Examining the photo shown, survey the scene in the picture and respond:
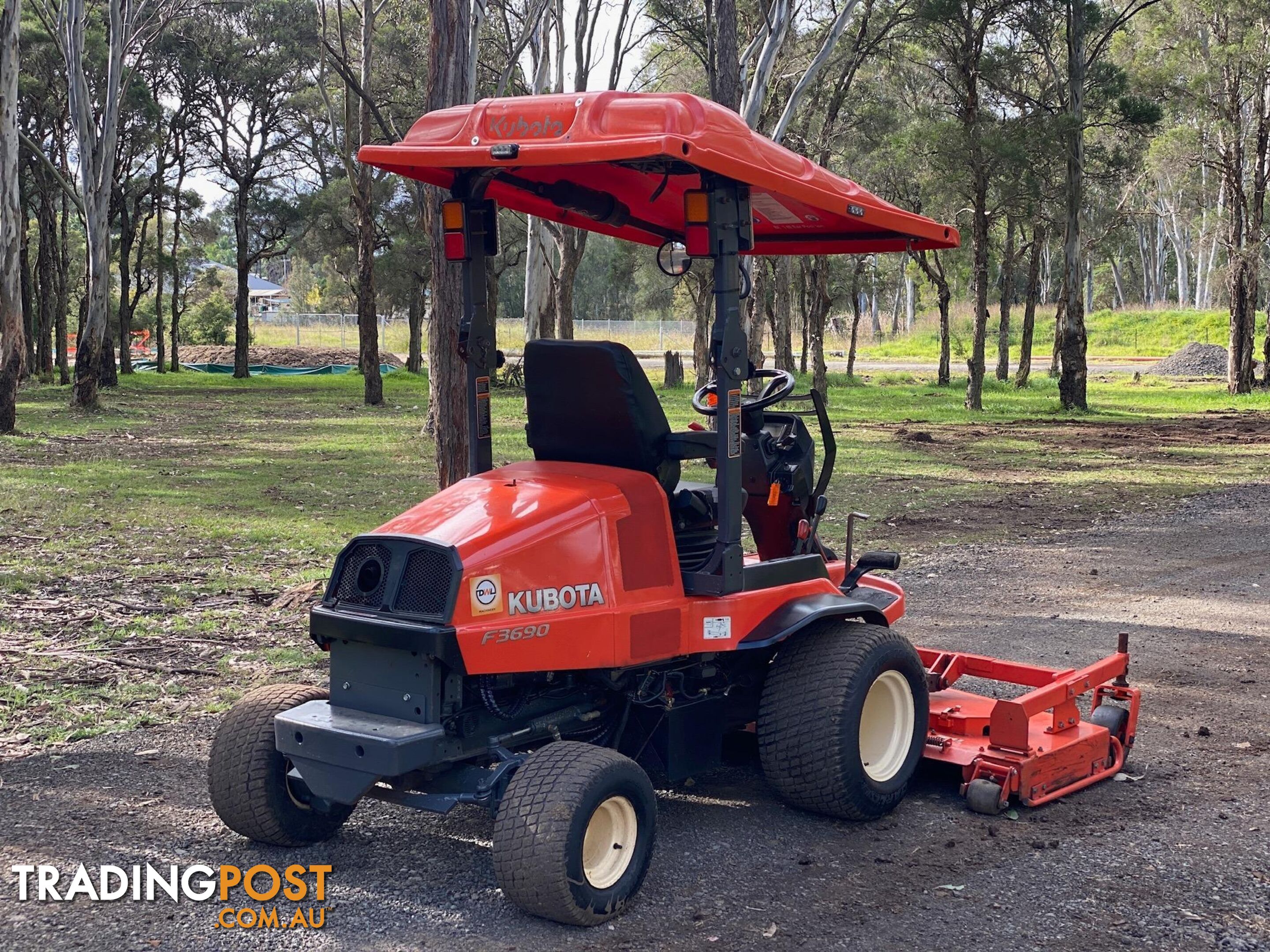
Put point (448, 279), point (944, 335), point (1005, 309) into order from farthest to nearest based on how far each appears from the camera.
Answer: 1. point (1005, 309)
2. point (944, 335)
3. point (448, 279)

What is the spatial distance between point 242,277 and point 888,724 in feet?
135

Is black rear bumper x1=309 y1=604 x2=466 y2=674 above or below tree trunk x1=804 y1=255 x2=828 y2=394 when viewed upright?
below

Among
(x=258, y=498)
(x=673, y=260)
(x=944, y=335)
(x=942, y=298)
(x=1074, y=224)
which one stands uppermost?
(x=1074, y=224)

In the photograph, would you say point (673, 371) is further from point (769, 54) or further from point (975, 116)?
point (769, 54)

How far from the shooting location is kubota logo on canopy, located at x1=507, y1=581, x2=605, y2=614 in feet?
14.7

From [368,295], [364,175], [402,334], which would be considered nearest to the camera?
[364,175]

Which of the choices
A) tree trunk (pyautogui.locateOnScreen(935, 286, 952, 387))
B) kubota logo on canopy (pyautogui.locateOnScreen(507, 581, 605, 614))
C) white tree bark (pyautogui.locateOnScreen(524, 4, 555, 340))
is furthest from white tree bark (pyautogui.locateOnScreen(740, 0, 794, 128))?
tree trunk (pyautogui.locateOnScreen(935, 286, 952, 387))

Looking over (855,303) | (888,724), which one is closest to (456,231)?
(888,724)

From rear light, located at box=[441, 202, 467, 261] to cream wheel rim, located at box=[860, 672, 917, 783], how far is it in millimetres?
2510

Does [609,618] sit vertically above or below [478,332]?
below

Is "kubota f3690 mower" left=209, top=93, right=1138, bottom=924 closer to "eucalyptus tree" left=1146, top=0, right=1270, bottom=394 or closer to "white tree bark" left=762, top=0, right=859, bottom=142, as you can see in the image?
"white tree bark" left=762, top=0, right=859, bottom=142

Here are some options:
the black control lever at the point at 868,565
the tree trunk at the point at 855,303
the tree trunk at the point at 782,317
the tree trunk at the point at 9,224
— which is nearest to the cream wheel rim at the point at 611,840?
the black control lever at the point at 868,565

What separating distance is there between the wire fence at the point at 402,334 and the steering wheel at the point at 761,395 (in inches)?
1861

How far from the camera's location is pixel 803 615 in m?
5.22
